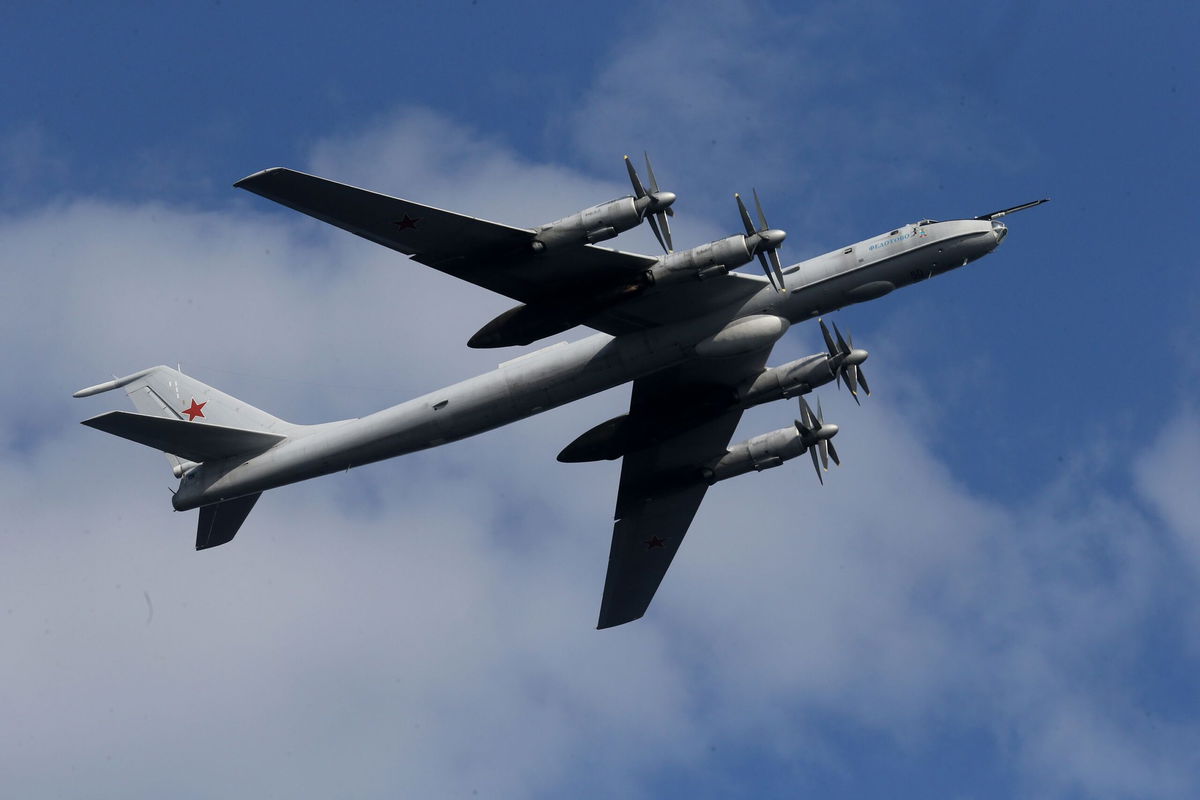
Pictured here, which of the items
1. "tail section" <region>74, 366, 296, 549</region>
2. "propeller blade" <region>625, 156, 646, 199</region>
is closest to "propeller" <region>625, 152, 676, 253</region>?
"propeller blade" <region>625, 156, 646, 199</region>

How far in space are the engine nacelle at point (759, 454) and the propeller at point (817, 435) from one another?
0.61 ft

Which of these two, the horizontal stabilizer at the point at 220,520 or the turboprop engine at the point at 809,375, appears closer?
the turboprop engine at the point at 809,375

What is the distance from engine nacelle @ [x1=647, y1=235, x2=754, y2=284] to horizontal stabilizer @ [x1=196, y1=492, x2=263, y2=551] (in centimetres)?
1547

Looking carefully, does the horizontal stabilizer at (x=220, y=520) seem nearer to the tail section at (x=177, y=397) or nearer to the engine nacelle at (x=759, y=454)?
the tail section at (x=177, y=397)

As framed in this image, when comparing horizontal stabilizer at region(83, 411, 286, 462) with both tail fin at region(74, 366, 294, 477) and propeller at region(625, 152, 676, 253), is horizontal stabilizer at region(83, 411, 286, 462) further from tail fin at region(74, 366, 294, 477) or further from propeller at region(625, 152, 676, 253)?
propeller at region(625, 152, 676, 253)

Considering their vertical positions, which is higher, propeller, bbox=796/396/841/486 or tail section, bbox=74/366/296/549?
tail section, bbox=74/366/296/549

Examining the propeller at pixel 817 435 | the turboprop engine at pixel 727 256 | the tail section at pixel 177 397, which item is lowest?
the propeller at pixel 817 435

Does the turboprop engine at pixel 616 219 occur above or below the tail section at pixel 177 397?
below

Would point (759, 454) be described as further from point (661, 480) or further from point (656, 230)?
point (656, 230)

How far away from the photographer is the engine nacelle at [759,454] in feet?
149

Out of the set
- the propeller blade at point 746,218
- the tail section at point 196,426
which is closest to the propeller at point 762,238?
the propeller blade at point 746,218

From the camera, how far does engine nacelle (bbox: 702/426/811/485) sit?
45500 millimetres

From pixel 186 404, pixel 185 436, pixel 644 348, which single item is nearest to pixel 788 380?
pixel 644 348

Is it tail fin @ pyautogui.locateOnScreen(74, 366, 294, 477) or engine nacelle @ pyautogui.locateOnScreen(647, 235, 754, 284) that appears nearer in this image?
engine nacelle @ pyautogui.locateOnScreen(647, 235, 754, 284)
